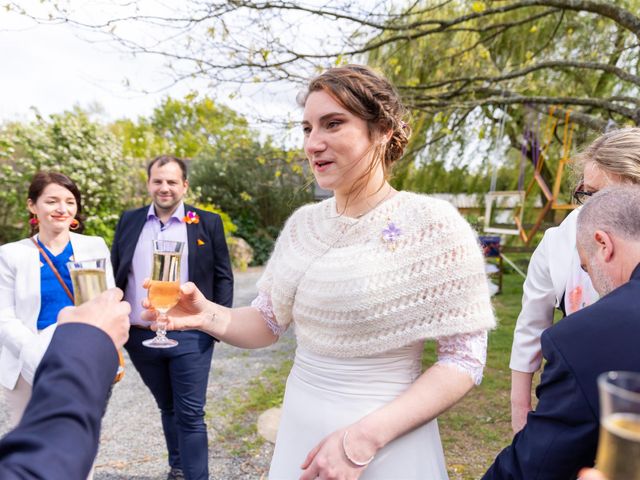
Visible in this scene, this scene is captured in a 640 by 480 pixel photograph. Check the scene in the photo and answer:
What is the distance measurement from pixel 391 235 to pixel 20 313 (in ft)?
9.05

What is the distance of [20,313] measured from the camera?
3254 millimetres

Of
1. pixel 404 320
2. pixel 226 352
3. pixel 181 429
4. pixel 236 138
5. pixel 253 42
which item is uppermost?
pixel 253 42

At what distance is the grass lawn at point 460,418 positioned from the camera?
4324mm

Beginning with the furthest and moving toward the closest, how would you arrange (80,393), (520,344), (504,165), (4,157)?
(504,165)
(4,157)
(520,344)
(80,393)

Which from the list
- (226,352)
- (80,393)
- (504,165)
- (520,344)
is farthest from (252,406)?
(504,165)

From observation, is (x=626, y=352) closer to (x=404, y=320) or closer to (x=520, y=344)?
(x=404, y=320)

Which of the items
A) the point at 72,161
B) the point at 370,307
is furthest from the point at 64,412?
the point at 72,161

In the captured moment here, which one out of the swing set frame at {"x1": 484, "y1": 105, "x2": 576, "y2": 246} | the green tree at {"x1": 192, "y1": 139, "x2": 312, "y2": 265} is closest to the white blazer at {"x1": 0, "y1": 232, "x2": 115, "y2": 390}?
the swing set frame at {"x1": 484, "y1": 105, "x2": 576, "y2": 246}

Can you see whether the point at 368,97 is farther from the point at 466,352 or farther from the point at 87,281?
the point at 87,281

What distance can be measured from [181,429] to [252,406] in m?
2.04

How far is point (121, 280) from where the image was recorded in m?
3.68

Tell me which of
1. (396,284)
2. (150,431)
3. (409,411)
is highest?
(396,284)

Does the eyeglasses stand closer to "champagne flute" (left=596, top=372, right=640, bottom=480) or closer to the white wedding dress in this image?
the white wedding dress

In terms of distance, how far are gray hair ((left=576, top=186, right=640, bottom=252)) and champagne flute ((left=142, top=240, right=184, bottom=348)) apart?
1414 mm
